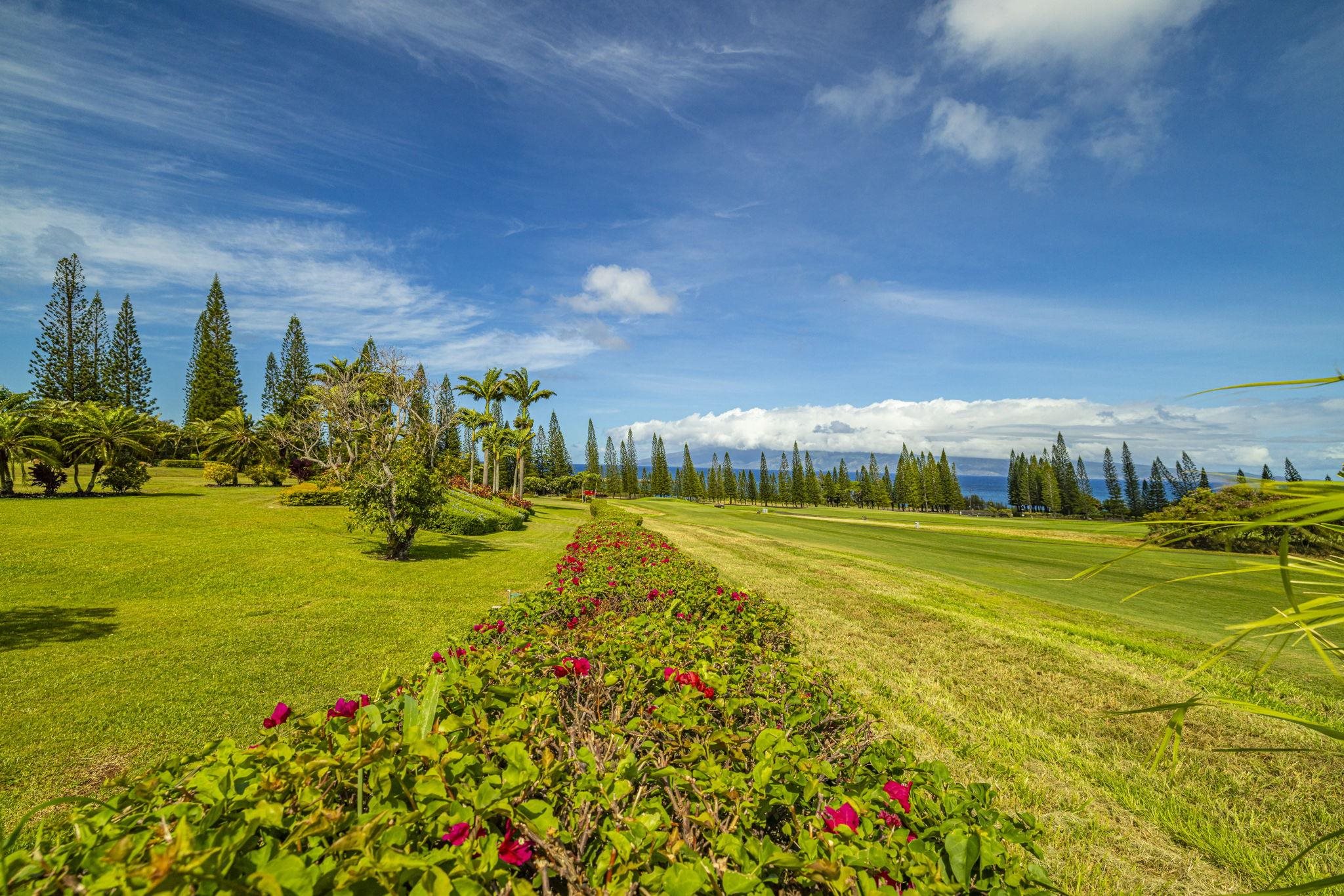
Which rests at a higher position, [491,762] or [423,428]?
[423,428]

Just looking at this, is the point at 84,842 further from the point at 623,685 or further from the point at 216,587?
the point at 216,587

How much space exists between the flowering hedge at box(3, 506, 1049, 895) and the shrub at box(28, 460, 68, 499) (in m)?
21.1

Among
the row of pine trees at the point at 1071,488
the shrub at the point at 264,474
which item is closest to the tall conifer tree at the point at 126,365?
the shrub at the point at 264,474

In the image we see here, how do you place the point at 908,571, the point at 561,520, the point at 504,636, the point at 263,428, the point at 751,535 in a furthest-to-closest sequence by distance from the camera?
the point at 263,428
the point at 561,520
the point at 751,535
the point at 908,571
the point at 504,636

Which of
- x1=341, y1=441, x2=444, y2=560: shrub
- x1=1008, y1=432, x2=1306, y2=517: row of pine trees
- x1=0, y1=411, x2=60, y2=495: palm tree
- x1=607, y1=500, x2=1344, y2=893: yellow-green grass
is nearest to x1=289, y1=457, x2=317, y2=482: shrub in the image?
x1=0, y1=411, x2=60, y2=495: palm tree

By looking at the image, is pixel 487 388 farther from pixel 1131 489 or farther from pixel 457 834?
pixel 1131 489

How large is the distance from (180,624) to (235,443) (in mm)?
29759

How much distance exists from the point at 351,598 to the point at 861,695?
7610mm

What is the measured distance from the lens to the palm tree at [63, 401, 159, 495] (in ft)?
53.7

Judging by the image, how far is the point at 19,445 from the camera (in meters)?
14.6

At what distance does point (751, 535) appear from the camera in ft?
72.9

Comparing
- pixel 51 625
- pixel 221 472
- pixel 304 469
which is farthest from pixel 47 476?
pixel 304 469

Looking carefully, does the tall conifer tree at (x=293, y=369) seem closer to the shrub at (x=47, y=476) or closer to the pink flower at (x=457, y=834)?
the shrub at (x=47, y=476)

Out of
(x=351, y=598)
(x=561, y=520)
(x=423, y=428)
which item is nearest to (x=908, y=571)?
(x=351, y=598)
